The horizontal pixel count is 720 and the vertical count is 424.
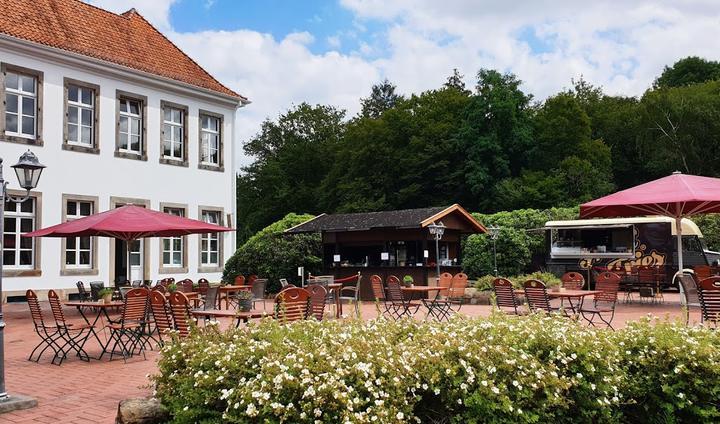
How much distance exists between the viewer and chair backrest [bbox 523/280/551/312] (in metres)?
9.57

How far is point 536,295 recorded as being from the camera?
9.66 meters

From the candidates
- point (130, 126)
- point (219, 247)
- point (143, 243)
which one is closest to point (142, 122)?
point (130, 126)

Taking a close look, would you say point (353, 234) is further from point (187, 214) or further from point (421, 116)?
point (421, 116)

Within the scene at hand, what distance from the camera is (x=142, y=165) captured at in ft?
71.0

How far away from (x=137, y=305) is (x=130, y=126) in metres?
14.6

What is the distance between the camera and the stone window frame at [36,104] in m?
18.0

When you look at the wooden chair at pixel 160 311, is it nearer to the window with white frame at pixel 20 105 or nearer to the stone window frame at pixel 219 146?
the window with white frame at pixel 20 105

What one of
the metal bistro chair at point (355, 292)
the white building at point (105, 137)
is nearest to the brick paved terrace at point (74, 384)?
the metal bistro chair at point (355, 292)

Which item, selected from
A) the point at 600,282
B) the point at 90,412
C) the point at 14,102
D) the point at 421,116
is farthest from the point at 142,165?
the point at 421,116

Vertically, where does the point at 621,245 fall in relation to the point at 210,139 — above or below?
below

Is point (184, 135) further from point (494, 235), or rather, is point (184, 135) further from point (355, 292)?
point (355, 292)

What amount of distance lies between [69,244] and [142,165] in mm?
3489

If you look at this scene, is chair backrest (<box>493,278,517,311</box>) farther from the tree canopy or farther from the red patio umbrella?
the tree canopy

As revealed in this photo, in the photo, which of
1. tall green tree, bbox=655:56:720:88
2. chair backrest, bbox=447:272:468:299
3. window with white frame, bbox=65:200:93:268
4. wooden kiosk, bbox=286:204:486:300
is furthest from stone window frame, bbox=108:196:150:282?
tall green tree, bbox=655:56:720:88
